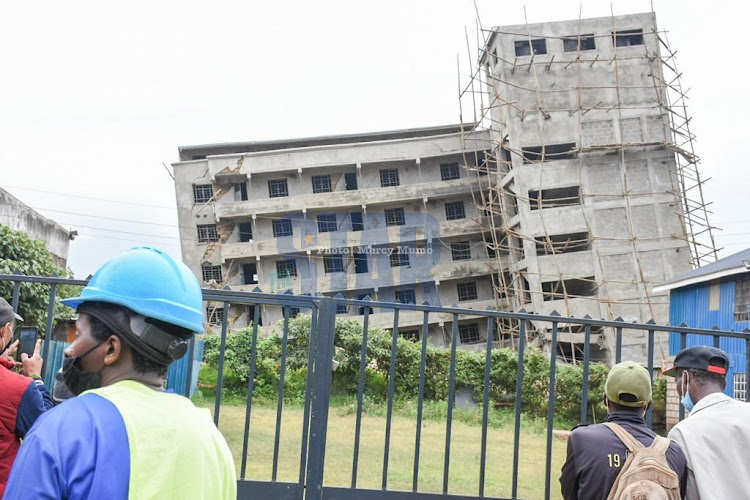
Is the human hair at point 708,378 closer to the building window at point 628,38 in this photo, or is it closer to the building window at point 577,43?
the building window at point 577,43

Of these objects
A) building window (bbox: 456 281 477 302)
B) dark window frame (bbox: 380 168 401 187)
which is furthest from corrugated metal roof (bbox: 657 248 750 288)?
dark window frame (bbox: 380 168 401 187)

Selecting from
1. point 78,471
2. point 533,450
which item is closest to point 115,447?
point 78,471

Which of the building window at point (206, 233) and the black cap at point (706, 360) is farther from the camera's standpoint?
the building window at point (206, 233)

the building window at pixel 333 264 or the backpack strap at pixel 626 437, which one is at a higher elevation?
the building window at pixel 333 264

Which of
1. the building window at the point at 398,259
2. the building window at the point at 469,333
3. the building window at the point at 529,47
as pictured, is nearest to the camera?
the building window at the point at 529,47

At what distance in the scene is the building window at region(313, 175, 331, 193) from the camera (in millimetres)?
Answer: 36469

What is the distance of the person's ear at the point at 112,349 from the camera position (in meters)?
1.57

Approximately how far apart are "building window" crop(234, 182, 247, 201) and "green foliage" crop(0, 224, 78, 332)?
20.8m

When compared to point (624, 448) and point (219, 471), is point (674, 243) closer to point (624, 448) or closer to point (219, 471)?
point (624, 448)

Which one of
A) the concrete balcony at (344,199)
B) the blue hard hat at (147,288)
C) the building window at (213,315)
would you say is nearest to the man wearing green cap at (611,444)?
the blue hard hat at (147,288)

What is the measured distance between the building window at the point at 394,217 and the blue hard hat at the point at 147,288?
113 feet

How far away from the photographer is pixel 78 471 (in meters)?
1.35

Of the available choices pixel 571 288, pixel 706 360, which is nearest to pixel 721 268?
pixel 571 288

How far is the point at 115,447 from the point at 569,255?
3095 cm
